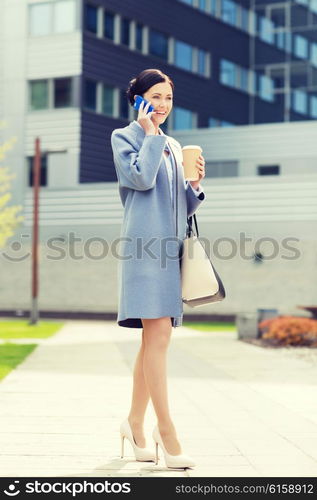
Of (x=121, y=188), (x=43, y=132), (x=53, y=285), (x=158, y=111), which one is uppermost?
(x=43, y=132)

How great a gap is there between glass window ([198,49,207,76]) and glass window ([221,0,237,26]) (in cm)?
204

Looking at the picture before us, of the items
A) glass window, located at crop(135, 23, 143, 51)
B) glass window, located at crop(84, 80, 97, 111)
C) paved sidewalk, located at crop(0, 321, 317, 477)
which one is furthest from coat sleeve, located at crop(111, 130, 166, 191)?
glass window, located at crop(135, 23, 143, 51)

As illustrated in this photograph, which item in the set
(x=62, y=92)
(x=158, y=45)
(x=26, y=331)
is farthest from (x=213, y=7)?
(x=26, y=331)

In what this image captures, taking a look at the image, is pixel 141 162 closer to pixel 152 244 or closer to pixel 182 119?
pixel 152 244

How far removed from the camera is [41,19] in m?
37.4

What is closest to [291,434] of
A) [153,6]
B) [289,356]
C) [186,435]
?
[186,435]

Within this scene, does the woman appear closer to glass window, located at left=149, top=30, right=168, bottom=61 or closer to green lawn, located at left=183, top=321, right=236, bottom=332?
green lawn, located at left=183, top=321, right=236, bottom=332

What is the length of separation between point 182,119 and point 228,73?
14.4 ft

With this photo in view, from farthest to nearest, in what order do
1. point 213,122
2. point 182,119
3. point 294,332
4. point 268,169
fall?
point 213,122 < point 182,119 < point 268,169 < point 294,332

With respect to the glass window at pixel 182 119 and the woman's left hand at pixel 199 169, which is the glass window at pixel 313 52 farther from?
the woman's left hand at pixel 199 169

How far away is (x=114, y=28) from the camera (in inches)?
1480

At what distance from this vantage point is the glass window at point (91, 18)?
120 feet
